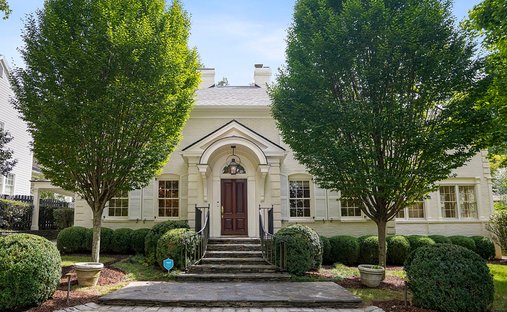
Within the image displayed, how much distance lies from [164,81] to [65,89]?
8.12ft

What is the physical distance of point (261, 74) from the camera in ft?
59.3

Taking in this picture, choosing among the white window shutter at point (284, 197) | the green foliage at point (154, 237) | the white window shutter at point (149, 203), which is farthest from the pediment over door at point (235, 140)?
the green foliage at point (154, 237)

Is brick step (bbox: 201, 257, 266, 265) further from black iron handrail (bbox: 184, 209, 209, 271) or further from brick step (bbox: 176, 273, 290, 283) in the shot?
brick step (bbox: 176, 273, 290, 283)

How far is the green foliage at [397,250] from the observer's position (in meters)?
12.3

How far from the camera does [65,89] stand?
8.61m

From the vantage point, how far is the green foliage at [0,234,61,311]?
633cm

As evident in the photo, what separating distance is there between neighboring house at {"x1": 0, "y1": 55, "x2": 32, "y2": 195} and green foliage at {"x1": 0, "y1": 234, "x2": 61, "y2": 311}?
1431cm

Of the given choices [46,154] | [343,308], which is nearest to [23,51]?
[46,154]

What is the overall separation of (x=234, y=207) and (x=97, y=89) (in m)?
6.56

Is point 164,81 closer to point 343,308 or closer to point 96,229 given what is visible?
point 96,229

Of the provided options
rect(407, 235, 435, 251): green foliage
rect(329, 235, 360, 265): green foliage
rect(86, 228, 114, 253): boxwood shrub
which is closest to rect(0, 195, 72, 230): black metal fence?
rect(86, 228, 114, 253): boxwood shrub

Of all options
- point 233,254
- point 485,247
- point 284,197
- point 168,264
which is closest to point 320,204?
point 284,197

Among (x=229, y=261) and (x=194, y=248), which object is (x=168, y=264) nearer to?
(x=194, y=248)

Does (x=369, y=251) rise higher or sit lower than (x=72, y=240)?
lower
